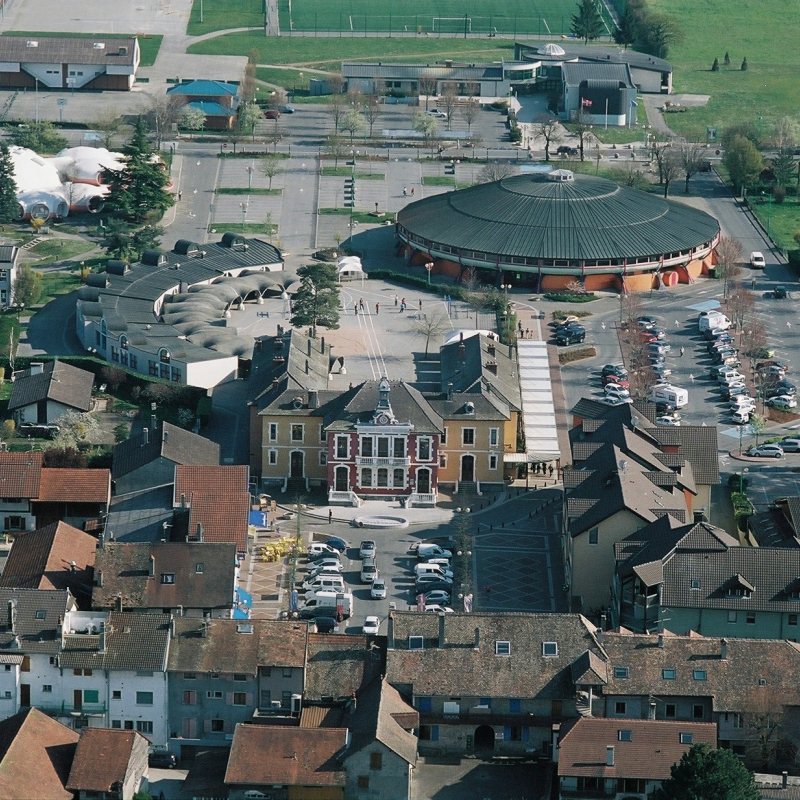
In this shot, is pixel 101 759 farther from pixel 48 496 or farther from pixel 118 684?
pixel 48 496

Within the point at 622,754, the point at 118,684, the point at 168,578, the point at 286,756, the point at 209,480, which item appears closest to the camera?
the point at 286,756

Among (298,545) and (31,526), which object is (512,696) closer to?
(298,545)

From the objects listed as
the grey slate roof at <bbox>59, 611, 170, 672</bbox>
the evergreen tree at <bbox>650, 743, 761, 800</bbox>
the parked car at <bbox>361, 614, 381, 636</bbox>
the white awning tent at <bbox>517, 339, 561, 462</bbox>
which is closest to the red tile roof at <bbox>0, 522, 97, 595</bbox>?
the grey slate roof at <bbox>59, 611, 170, 672</bbox>

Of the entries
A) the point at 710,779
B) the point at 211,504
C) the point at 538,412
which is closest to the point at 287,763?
the point at 710,779

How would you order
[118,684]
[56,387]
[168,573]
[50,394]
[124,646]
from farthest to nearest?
[56,387] < [50,394] < [168,573] < [124,646] < [118,684]

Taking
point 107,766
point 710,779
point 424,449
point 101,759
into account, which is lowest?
point 424,449
